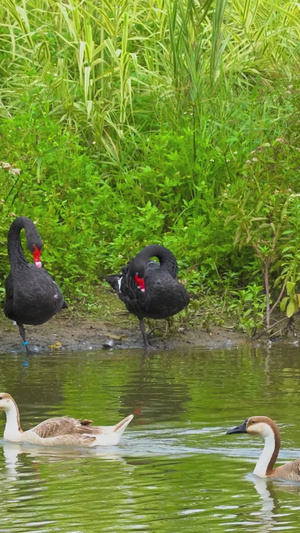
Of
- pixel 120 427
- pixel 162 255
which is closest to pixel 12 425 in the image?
pixel 120 427

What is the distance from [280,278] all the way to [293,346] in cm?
67

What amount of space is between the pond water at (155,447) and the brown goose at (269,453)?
0.08 meters

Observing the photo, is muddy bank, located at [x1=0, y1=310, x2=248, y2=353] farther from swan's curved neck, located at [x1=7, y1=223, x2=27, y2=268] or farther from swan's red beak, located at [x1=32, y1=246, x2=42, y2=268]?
swan's red beak, located at [x1=32, y1=246, x2=42, y2=268]

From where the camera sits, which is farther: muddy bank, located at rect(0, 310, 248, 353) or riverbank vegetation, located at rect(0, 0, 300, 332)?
riverbank vegetation, located at rect(0, 0, 300, 332)

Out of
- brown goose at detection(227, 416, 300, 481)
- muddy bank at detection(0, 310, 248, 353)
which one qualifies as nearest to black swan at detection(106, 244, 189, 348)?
muddy bank at detection(0, 310, 248, 353)

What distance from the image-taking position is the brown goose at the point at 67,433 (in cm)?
785

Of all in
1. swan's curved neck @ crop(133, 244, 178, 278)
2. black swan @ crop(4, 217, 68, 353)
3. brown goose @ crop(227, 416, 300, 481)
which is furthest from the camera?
swan's curved neck @ crop(133, 244, 178, 278)

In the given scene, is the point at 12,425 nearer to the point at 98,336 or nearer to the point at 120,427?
the point at 120,427

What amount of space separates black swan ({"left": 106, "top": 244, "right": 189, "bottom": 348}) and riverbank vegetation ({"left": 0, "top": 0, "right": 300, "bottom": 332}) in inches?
19.0

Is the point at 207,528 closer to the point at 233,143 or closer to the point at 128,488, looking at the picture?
the point at 128,488

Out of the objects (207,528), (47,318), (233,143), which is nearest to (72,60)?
(233,143)

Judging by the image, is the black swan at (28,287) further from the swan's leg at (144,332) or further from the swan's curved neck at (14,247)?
the swan's leg at (144,332)

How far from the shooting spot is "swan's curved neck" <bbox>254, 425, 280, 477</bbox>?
7.08 m

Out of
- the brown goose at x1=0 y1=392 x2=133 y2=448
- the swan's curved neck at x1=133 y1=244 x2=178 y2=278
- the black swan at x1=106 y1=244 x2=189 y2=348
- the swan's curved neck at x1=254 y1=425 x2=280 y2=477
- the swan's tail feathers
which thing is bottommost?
the black swan at x1=106 y1=244 x2=189 y2=348
